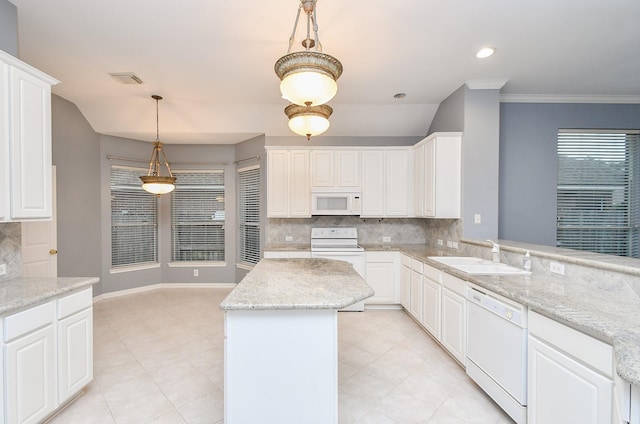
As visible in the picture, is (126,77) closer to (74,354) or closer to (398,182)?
(74,354)

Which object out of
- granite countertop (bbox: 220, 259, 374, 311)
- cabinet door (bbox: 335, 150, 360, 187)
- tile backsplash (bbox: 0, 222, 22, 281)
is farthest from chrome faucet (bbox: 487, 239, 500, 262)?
tile backsplash (bbox: 0, 222, 22, 281)

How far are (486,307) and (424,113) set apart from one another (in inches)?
123

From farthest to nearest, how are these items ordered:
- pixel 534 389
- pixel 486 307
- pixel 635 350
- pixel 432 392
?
1. pixel 432 392
2. pixel 486 307
3. pixel 534 389
4. pixel 635 350

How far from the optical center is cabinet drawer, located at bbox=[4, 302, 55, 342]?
1577 mm

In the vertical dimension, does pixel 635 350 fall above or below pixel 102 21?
below

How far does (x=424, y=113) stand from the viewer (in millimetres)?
4191

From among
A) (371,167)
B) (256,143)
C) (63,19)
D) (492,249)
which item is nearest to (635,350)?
(492,249)

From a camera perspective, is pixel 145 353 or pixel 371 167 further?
pixel 371 167

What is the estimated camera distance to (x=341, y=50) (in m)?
2.64

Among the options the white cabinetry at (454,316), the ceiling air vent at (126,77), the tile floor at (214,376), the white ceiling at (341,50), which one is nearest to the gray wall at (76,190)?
the white ceiling at (341,50)

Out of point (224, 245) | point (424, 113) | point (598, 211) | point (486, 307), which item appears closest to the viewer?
point (486, 307)

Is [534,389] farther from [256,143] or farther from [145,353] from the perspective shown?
[256,143]

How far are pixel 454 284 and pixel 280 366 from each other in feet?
5.82

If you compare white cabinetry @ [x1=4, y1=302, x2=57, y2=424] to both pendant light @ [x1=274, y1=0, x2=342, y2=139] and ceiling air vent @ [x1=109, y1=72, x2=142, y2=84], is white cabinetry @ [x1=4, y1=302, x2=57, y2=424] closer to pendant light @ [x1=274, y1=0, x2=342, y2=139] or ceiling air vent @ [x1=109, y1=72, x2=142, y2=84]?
pendant light @ [x1=274, y1=0, x2=342, y2=139]
